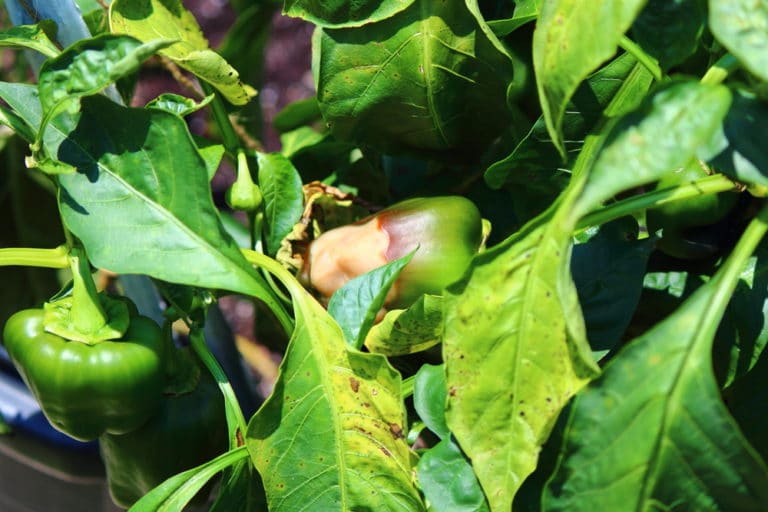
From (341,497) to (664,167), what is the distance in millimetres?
287

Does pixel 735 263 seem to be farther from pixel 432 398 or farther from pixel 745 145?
pixel 432 398

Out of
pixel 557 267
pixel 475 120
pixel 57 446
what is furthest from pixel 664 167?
pixel 57 446

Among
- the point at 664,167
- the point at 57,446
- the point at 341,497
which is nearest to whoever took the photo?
the point at 664,167

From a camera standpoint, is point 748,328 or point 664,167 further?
point 748,328

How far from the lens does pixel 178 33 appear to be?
70 cm

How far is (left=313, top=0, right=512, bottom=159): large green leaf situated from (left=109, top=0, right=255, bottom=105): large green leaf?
7 cm

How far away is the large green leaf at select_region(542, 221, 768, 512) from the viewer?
1.43 ft

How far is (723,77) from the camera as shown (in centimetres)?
47

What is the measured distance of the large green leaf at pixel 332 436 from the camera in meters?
0.55

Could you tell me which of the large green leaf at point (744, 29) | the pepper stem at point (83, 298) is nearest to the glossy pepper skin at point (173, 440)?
the pepper stem at point (83, 298)

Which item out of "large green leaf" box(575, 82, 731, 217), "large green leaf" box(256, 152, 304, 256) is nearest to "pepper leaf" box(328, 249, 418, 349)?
"large green leaf" box(256, 152, 304, 256)

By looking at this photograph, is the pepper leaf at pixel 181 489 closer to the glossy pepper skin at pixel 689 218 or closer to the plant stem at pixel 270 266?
the plant stem at pixel 270 266

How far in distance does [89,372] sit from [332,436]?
0.57 feet

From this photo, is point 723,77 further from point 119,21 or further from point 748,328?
point 119,21
